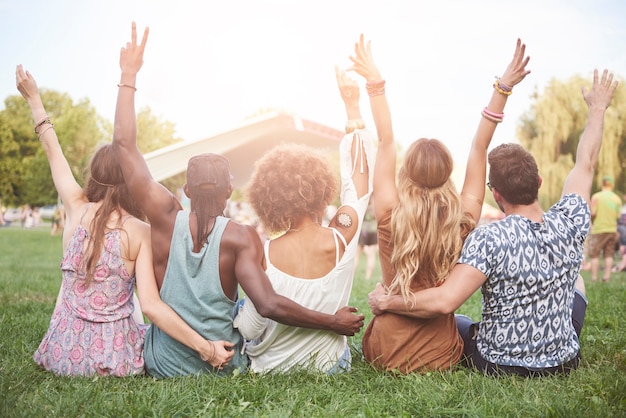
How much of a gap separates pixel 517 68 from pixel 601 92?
614mm

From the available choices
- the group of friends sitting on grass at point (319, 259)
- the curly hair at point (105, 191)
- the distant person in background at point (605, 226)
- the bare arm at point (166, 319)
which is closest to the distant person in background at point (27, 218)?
the distant person in background at point (605, 226)

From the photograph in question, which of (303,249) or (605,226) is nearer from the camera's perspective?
(303,249)

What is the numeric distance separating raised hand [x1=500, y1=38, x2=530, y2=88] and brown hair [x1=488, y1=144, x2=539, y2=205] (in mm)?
464

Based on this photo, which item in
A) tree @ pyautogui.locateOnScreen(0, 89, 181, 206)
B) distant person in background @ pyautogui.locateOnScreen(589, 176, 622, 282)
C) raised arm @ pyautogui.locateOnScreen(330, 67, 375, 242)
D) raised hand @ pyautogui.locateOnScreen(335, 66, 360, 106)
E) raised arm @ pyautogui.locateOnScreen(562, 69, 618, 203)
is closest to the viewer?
raised arm @ pyautogui.locateOnScreen(562, 69, 618, 203)

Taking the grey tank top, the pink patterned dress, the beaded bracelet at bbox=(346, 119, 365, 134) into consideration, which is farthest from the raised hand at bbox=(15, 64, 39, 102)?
the beaded bracelet at bbox=(346, 119, 365, 134)

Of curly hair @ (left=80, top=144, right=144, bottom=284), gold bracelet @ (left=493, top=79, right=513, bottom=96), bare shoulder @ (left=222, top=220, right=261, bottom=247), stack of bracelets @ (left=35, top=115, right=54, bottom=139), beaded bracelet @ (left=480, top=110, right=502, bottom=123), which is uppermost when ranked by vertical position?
gold bracelet @ (left=493, top=79, right=513, bottom=96)

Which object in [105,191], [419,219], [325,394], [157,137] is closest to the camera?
[325,394]

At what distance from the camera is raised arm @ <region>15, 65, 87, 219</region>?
3.44 m

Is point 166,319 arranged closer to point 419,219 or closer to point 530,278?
point 419,219

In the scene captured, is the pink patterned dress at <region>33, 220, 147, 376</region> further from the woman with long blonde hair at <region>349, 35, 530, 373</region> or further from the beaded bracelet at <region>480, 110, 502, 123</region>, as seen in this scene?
the beaded bracelet at <region>480, 110, 502, 123</region>

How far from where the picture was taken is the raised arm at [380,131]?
3264 mm

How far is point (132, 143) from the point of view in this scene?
3.03 metres

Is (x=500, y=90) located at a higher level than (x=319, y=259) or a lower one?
higher

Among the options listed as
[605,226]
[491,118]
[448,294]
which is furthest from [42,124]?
[605,226]
